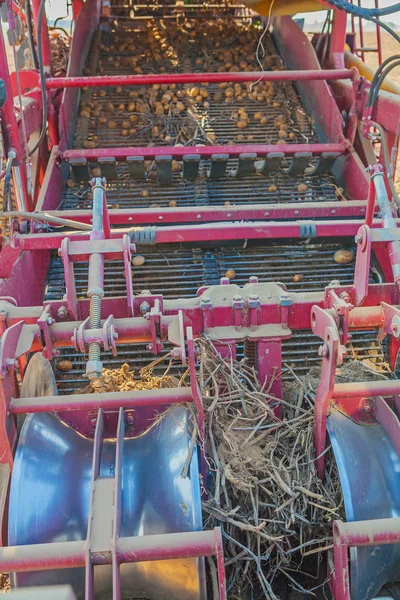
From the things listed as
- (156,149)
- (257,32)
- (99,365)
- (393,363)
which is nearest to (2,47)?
(156,149)

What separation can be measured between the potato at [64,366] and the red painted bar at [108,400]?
0.96m

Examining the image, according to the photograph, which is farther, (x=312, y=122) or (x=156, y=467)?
(x=312, y=122)

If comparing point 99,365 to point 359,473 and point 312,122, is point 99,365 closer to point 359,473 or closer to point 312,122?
point 359,473

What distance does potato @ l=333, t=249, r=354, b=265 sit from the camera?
129 inches

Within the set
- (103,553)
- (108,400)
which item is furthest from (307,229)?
(103,553)

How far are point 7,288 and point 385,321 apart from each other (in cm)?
150

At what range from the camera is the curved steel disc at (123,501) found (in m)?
1.76

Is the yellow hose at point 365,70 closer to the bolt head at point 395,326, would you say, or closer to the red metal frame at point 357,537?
the bolt head at point 395,326

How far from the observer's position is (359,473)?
73.1 inches

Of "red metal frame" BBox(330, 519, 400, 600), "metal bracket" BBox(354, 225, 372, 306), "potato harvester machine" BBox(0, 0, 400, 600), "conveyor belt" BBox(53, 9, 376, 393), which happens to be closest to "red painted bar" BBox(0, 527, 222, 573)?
"potato harvester machine" BBox(0, 0, 400, 600)

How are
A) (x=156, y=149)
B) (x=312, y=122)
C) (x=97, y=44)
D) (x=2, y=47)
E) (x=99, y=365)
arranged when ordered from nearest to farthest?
(x=99, y=365) → (x=2, y=47) → (x=156, y=149) → (x=312, y=122) → (x=97, y=44)

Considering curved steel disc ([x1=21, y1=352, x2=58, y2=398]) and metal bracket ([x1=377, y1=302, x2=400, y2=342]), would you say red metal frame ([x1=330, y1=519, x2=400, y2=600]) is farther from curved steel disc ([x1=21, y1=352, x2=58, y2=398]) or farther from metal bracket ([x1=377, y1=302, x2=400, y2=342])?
curved steel disc ([x1=21, y1=352, x2=58, y2=398])

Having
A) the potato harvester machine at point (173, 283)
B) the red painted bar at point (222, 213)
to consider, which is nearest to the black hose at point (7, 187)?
the potato harvester machine at point (173, 283)

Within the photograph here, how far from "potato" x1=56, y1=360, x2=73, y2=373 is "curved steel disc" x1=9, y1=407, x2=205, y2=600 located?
2.87ft
